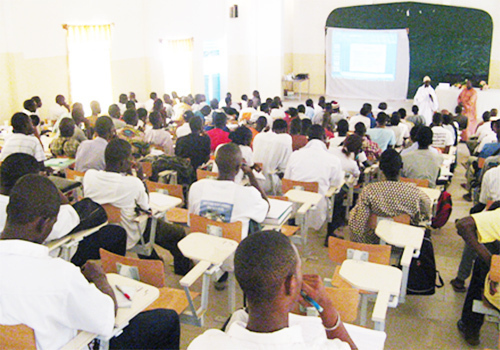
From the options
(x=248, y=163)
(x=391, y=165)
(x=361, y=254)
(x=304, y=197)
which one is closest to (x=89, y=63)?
(x=248, y=163)

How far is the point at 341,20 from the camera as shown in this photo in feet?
49.4

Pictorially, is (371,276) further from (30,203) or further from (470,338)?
(30,203)

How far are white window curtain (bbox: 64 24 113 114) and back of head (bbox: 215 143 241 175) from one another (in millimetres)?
7452

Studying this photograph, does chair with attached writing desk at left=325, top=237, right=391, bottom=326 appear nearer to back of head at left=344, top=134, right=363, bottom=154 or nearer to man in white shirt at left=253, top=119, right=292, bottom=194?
back of head at left=344, top=134, right=363, bottom=154

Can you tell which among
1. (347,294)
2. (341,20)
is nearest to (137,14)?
(341,20)

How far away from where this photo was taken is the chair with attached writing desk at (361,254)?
9.50 ft

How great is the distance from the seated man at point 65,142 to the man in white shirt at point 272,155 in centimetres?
215

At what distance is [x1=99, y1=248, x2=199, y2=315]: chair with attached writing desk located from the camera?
271 cm

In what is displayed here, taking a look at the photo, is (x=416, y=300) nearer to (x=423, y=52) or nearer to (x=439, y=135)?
(x=439, y=135)

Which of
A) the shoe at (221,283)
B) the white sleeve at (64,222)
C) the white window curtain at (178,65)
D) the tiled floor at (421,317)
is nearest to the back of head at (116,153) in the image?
the white sleeve at (64,222)

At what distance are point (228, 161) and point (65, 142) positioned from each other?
309 centimetres

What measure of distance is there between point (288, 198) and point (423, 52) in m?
11.4

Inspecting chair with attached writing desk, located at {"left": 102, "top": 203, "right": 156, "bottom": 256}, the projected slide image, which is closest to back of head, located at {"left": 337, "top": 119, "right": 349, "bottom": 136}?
chair with attached writing desk, located at {"left": 102, "top": 203, "right": 156, "bottom": 256}

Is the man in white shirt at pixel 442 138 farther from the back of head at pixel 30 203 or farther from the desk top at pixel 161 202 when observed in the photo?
the back of head at pixel 30 203
